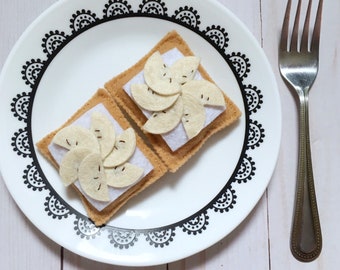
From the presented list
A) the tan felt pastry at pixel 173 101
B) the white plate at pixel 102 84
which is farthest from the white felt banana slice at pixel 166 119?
the white plate at pixel 102 84

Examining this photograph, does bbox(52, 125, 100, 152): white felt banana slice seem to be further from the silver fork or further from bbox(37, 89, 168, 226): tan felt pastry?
the silver fork

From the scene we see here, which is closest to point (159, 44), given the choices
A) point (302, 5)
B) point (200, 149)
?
point (200, 149)

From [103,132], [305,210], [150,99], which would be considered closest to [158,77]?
[150,99]

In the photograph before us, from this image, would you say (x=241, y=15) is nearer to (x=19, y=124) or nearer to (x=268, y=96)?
(x=268, y=96)

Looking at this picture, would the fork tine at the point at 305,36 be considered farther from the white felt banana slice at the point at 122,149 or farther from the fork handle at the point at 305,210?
the white felt banana slice at the point at 122,149

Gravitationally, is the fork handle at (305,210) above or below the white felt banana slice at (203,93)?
below

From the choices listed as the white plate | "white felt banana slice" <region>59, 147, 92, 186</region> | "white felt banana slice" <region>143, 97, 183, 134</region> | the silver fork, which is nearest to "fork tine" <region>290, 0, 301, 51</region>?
the silver fork

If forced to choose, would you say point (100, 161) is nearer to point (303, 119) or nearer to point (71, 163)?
point (71, 163)

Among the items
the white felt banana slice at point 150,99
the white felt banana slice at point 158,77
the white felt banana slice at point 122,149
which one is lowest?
the white felt banana slice at point 122,149
